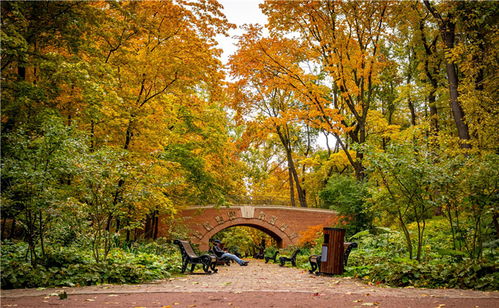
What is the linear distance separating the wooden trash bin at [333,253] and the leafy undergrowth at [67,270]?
3.50 m

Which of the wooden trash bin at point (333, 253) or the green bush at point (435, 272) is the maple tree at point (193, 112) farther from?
the wooden trash bin at point (333, 253)

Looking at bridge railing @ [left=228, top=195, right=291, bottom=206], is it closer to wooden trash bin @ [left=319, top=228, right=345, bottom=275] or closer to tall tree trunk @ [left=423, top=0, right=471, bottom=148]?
tall tree trunk @ [left=423, top=0, right=471, bottom=148]

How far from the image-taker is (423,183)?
735cm

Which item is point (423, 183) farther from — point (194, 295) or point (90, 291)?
point (90, 291)

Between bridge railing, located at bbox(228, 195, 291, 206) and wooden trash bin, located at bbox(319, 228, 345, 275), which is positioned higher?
bridge railing, located at bbox(228, 195, 291, 206)

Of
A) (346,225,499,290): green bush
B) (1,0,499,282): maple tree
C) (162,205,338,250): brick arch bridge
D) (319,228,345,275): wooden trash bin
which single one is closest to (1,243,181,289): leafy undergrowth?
(1,0,499,282): maple tree

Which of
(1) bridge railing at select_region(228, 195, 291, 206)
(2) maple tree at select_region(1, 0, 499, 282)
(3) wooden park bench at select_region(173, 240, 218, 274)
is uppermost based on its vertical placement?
(2) maple tree at select_region(1, 0, 499, 282)

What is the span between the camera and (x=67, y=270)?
626 centimetres

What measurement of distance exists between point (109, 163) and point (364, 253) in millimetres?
6693

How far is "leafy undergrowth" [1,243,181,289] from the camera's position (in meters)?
5.70

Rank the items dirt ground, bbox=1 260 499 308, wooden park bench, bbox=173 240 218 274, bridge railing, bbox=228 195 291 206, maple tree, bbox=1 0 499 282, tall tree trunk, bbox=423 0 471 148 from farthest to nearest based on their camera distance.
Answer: bridge railing, bbox=228 195 291 206
tall tree trunk, bbox=423 0 471 148
wooden park bench, bbox=173 240 218 274
maple tree, bbox=1 0 499 282
dirt ground, bbox=1 260 499 308

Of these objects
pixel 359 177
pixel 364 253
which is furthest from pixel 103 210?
pixel 359 177

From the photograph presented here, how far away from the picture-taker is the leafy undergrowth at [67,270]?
18.7 feet

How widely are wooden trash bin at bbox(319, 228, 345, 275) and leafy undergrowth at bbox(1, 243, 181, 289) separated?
350 centimetres
